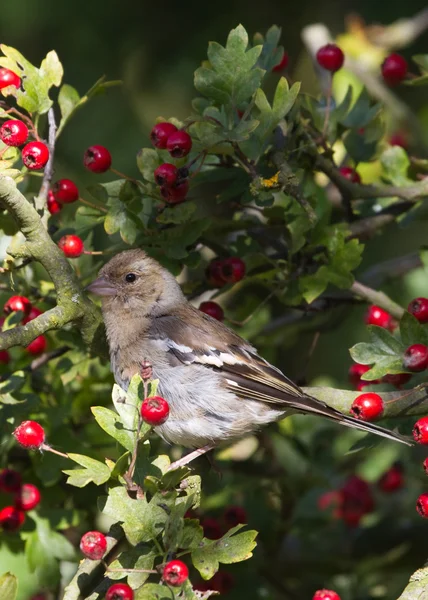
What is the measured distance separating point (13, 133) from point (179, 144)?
2.09 ft

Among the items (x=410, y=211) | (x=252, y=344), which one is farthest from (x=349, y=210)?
(x=252, y=344)

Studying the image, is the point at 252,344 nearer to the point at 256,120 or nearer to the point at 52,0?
the point at 256,120

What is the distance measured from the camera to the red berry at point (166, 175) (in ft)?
11.7

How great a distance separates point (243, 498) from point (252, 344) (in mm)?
845

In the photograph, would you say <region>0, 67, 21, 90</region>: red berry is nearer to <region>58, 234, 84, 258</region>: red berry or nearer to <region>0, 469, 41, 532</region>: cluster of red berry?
<region>58, 234, 84, 258</region>: red berry

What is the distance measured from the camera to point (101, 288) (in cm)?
423

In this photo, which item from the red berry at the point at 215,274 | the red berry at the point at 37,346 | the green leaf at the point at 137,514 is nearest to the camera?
the green leaf at the point at 137,514

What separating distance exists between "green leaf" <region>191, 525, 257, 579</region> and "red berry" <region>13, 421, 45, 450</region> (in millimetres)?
666

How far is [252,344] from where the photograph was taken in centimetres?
458

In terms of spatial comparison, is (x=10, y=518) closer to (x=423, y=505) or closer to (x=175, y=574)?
(x=175, y=574)

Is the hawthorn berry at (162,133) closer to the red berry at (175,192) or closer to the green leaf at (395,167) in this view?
the red berry at (175,192)

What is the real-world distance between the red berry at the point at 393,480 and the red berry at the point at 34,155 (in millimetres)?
2707

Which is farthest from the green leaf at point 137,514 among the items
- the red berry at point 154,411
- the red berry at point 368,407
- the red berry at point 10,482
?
the red berry at point 10,482

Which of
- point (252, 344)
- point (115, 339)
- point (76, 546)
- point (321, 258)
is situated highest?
point (321, 258)
